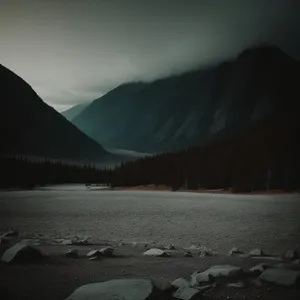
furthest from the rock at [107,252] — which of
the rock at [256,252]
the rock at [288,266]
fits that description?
the rock at [288,266]

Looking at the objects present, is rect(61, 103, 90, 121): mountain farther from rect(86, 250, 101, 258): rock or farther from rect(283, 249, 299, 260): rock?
rect(283, 249, 299, 260): rock

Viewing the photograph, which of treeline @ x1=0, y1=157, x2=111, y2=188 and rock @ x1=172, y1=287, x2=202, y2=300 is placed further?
treeline @ x1=0, y1=157, x2=111, y2=188

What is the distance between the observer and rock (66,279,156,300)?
6.72 ft

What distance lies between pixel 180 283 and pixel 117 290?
0.35 m

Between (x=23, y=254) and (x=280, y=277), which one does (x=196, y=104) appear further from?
(x=23, y=254)

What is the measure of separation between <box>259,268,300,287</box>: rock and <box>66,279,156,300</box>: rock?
61 cm

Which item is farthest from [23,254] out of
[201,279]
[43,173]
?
[201,279]

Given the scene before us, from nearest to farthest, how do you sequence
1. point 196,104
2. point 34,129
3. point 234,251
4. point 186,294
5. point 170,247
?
point 186,294
point 234,251
point 170,247
point 196,104
point 34,129

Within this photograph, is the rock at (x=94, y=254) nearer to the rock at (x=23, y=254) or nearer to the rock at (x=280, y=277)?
the rock at (x=23, y=254)

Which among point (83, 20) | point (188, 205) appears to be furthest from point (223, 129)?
point (83, 20)

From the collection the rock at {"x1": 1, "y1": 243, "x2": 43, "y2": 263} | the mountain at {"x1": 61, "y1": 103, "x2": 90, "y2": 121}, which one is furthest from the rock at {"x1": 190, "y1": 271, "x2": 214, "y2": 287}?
the mountain at {"x1": 61, "y1": 103, "x2": 90, "y2": 121}

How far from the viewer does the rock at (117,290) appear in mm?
2047

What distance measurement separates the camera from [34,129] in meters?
2.88

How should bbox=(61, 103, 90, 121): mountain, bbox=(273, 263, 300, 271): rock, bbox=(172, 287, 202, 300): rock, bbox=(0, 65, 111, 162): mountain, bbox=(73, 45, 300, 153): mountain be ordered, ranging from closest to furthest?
bbox=(172, 287, 202, 300): rock
bbox=(273, 263, 300, 271): rock
bbox=(73, 45, 300, 153): mountain
bbox=(0, 65, 111, 162): mountain
bbox=(61, 103, 90, 121): mountain
